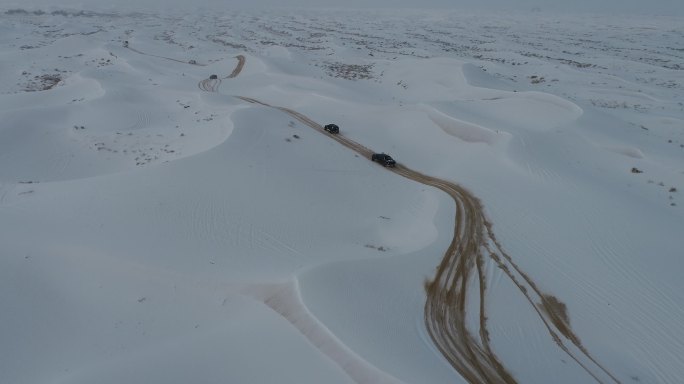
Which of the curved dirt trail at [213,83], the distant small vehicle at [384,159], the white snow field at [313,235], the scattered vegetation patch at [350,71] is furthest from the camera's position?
the scattered vegetation patch at [350,71]

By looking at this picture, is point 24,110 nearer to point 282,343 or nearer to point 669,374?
point 282,343

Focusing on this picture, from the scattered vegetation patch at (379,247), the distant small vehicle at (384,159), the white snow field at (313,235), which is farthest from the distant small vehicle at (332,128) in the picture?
the scattered vegetation patch at (379,247)

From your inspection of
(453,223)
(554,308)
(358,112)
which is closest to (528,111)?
(358,112)

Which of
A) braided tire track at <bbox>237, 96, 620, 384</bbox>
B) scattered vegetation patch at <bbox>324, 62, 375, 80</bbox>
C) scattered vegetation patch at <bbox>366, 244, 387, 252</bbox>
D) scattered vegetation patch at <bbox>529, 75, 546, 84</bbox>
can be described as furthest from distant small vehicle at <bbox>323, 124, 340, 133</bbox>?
scattered vegetation patch at <bbox>529, 75, 546, 84</bbox>

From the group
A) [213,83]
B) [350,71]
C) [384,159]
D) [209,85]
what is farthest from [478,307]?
[350,71]

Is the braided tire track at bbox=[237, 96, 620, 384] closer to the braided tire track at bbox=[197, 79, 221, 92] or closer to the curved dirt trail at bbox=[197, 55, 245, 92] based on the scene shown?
the braided tire track at bbox=[197, 79, 221, 92]

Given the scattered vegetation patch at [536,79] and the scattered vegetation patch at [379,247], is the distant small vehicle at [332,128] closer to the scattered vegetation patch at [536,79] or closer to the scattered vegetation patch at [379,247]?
the scattered vegetation patch at [379,247]
